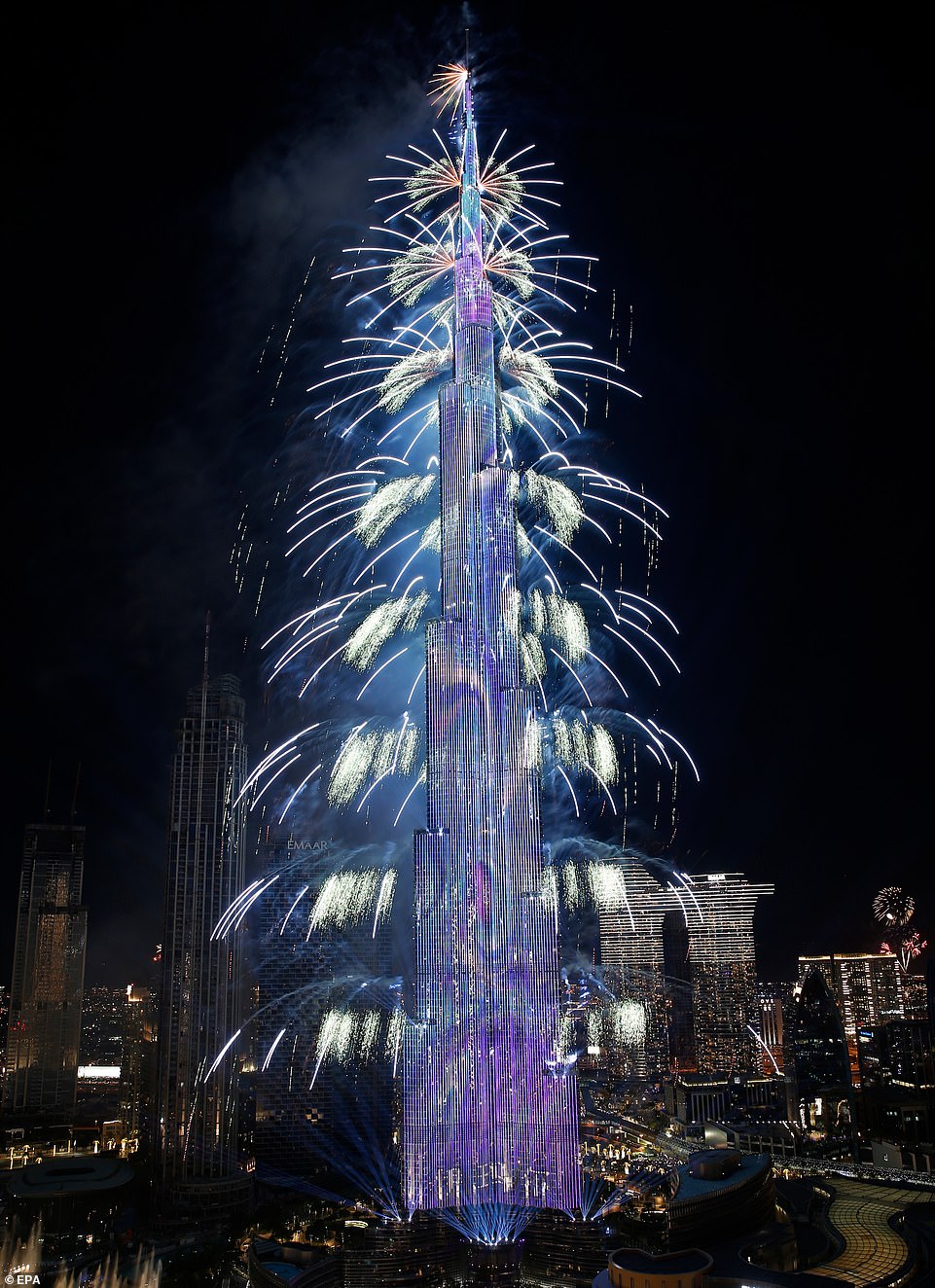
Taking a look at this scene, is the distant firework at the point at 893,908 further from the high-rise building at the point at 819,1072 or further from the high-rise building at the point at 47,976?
the high-rise building at the point at 47,976

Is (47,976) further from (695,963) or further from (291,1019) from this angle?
(695,963)

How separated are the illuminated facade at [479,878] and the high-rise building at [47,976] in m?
86.8

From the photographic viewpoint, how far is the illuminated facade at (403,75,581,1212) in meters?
39.6

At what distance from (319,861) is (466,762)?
55.0 feet

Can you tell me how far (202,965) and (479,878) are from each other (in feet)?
139

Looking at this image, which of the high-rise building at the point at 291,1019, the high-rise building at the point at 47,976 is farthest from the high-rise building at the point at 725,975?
the high-rise building at the point at 47,976

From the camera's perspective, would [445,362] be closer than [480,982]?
No

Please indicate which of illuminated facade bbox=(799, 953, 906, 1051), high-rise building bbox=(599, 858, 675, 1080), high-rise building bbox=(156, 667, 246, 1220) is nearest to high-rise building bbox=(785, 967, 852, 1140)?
high-rise building bbox=(599, 858, 675, 1080)

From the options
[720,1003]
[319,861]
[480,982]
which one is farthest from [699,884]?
[480,982]

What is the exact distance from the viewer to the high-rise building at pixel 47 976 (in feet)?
365

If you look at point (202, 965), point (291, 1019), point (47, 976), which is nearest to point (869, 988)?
point (291, 1019)

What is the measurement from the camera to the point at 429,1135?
39.6 m

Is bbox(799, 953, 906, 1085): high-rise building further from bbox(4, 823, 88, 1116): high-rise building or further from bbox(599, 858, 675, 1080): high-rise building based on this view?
bbox(4, 823, 88, 1116): high-rise building

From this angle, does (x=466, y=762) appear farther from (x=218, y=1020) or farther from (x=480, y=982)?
(x=218, y=1020)
